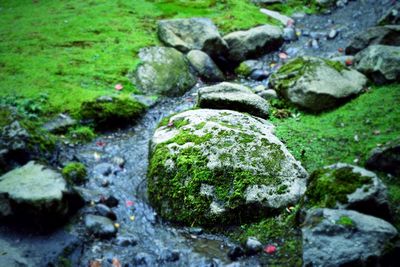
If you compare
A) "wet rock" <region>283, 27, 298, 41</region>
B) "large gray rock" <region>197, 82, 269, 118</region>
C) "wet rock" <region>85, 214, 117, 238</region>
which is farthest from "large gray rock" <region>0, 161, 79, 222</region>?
"wet rock" <region>283, 27, 298, 41</region>

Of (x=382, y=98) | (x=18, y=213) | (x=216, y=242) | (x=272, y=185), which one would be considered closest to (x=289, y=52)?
(x=382, y=98)

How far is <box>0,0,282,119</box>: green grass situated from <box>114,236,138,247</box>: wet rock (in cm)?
413

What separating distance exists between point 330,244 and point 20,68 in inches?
350

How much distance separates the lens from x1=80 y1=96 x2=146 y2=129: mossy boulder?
8.26 m

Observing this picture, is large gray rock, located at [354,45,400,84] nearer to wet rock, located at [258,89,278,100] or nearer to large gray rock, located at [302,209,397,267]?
wet rock, located at [258,89,278,100]

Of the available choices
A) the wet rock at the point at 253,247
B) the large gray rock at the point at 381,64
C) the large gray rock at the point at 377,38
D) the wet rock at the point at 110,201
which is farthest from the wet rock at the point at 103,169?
the large gray rock at the point at 377,38

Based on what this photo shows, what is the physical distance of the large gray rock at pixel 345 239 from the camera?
3.95m

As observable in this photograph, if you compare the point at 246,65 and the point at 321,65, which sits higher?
the point at 321,65

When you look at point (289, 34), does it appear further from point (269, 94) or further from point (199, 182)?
point (199, 182)

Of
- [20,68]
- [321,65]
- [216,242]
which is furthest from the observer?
[20,68]

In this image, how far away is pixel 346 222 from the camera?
4.20m

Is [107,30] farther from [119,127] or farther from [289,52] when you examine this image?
[289,52]

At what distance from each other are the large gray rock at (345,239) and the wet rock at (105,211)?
9.95 ft

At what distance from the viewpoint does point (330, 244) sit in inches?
162
